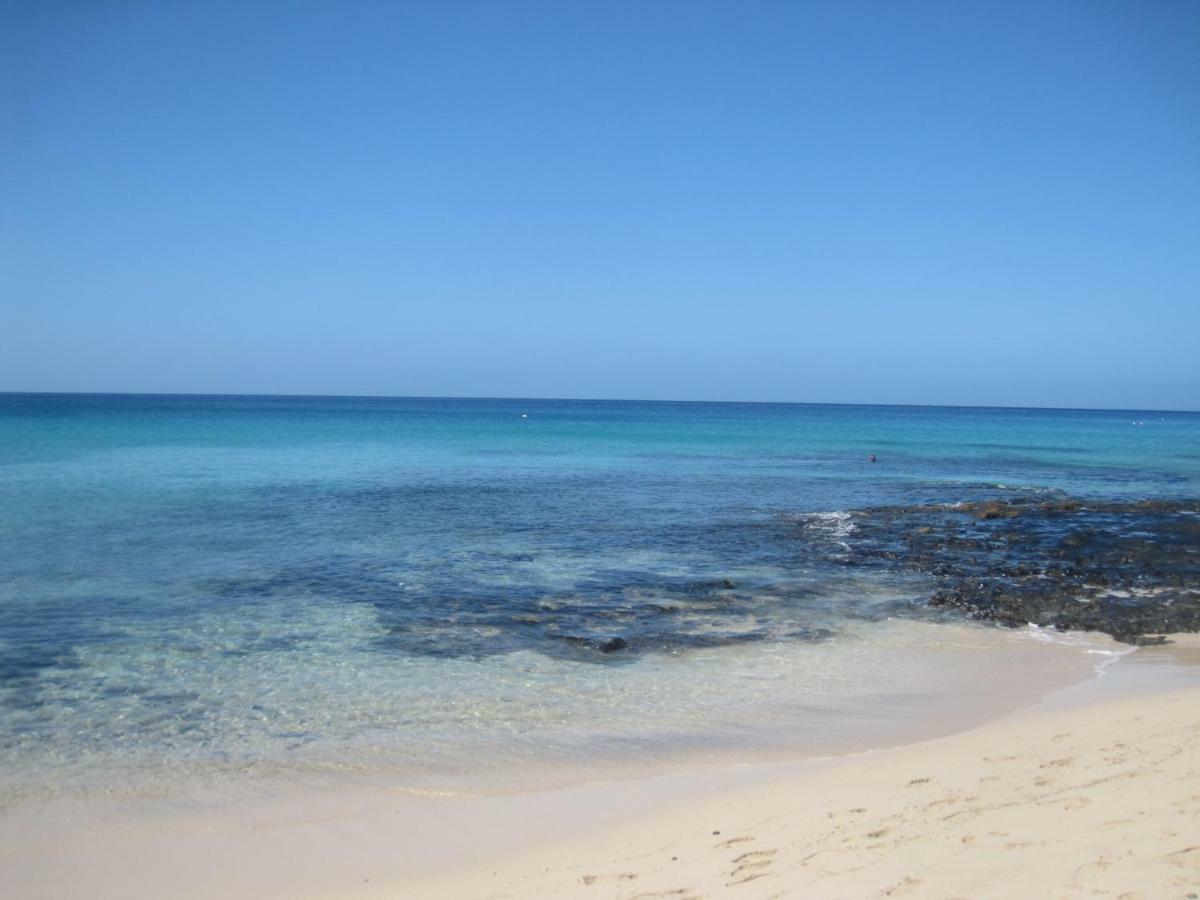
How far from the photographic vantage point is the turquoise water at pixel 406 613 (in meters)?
7.72

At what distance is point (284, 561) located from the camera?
49.4ft

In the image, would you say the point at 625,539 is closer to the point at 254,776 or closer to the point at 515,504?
the point at 515,504

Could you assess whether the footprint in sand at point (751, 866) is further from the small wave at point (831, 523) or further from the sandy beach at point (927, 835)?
the small wave at point (831, 523)

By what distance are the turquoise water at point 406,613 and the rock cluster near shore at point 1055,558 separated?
1.08 m

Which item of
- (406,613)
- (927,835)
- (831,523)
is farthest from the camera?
(831,523)

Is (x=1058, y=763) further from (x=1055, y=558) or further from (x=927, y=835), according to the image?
(x=1055, y=558)

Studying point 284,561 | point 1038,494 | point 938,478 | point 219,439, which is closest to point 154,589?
point 284,561

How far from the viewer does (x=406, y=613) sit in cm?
1184

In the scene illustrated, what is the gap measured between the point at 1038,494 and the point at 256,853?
2648 centimetres

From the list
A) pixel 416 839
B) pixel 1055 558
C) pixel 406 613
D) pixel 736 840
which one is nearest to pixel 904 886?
pixel 736 840

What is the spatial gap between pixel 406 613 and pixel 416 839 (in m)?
6.25

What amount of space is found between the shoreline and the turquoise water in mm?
843

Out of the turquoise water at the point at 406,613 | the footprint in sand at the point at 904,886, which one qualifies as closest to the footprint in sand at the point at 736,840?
the footprint in sand at the point at 904,886

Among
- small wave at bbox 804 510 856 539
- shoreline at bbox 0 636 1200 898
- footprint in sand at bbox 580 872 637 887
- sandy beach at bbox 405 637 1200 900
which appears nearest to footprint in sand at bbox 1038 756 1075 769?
sandy beach at bbox 405 637 1200 900
